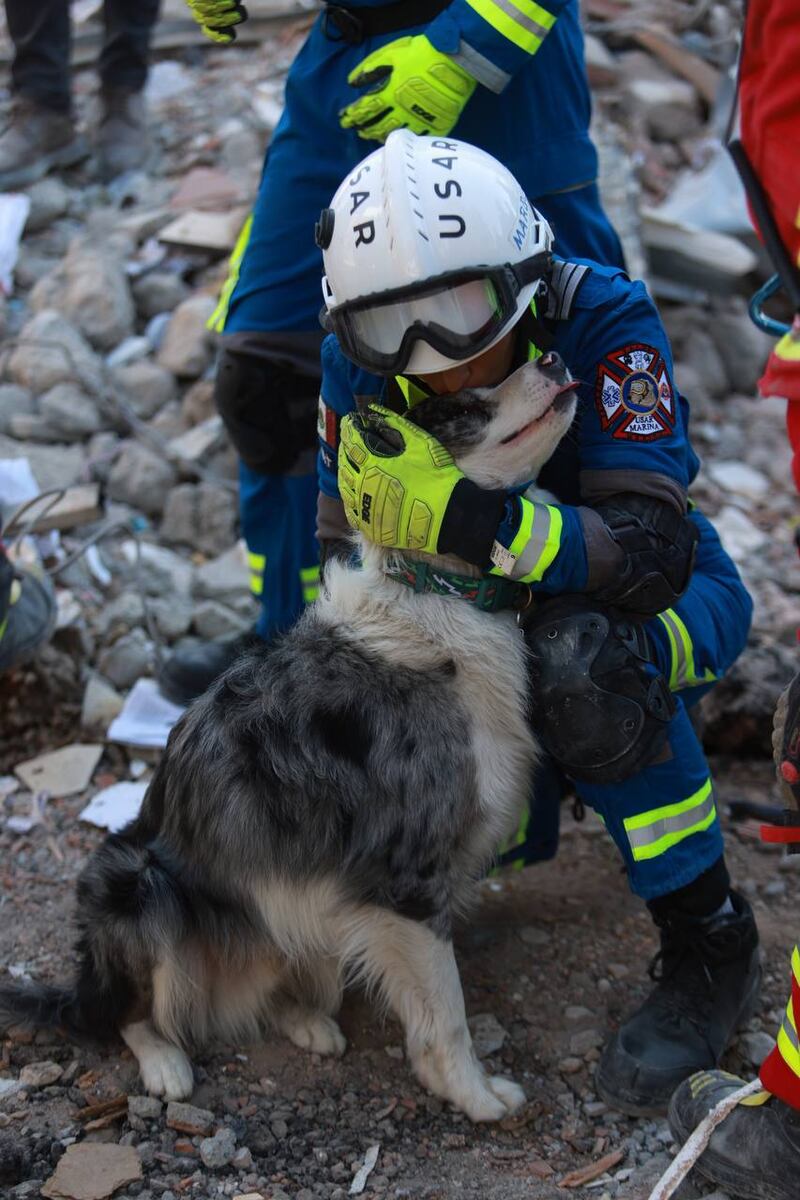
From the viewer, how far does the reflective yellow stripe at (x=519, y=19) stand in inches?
109

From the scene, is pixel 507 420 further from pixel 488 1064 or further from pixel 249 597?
pixel 249 597

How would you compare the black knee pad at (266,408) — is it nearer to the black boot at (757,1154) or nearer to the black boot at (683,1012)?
the black boot at (683,1012)

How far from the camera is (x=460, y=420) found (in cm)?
236

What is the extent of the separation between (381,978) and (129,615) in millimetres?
2035

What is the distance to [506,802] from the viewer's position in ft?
8.39

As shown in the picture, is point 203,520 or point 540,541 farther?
point 203,520

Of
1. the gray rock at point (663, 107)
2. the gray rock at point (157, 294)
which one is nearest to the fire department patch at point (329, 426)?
the gray rock at point (157, 294)

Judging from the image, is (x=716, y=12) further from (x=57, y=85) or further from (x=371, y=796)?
(x=371, y=796)

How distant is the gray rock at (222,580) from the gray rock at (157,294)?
1657mm

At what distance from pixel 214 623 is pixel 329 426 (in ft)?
5.37

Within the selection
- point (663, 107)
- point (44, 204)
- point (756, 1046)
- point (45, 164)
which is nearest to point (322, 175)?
point (756, 1046)

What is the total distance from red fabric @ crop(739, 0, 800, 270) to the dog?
54 cm

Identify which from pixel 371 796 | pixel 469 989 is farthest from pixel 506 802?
pixel 469 989

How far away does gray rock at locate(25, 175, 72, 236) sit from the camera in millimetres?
6062
